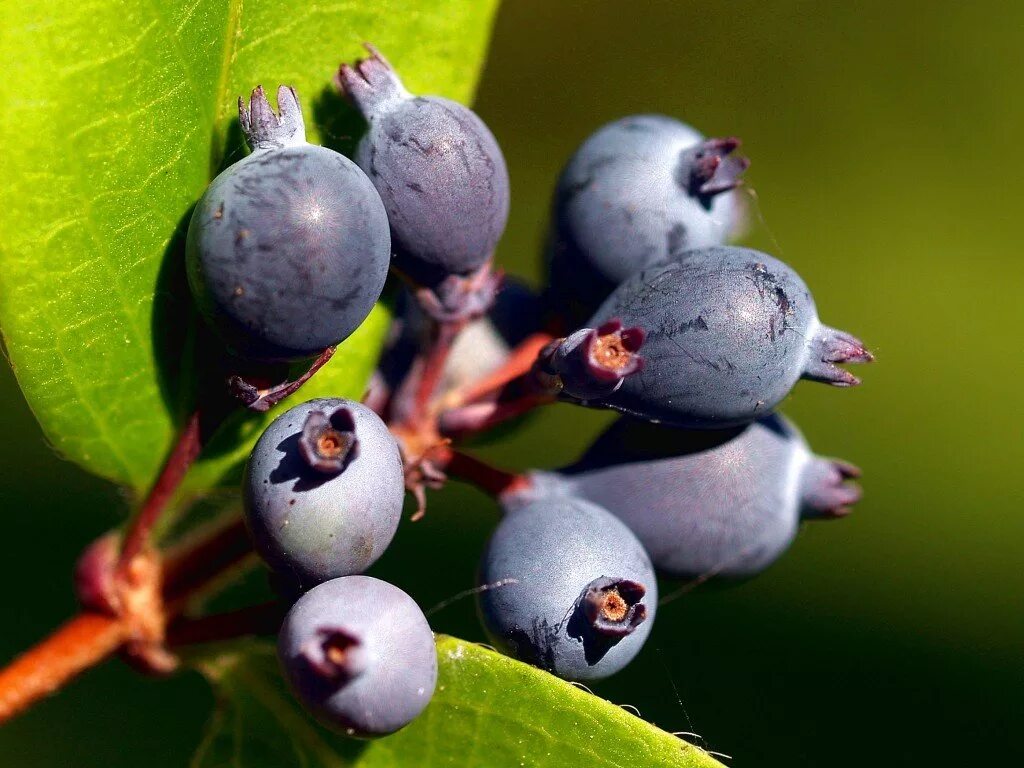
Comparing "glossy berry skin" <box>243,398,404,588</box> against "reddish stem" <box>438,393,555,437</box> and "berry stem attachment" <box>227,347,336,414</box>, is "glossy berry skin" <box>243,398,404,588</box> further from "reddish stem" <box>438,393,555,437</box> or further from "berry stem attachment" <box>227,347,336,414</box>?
"reddish stem" <box>438,393,555,437</box>

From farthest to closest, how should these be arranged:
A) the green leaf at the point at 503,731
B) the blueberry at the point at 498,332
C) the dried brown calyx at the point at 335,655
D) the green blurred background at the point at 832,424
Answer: the green blurred background at the point at 832,424
the blueberry at the point at 498,332
the green leaf at the point at 503,731
the dried brown calyx at the point at 335,655

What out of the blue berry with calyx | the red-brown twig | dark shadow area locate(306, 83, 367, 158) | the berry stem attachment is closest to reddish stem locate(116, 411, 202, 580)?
the red-brown twig

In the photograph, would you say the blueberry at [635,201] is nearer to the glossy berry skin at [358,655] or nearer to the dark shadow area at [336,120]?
the dark shadow area at [336,120]

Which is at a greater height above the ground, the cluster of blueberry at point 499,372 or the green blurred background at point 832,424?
the cluster of blueberry at point 499,372

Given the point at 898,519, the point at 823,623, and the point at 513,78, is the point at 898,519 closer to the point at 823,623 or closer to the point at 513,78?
the point at 823,623

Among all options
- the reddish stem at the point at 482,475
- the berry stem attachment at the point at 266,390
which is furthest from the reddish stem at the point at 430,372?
the berry stem attachment at the point at 266,390

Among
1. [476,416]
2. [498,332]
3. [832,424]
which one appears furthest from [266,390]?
[832,424]
